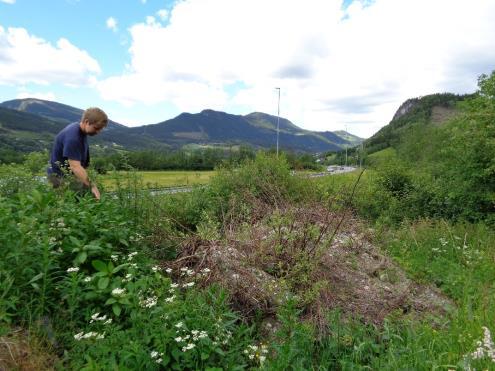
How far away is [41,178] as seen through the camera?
17.0ft

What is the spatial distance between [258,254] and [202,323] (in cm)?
168

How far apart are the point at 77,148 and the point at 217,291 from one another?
3032mm

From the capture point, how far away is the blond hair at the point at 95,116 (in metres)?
5.01

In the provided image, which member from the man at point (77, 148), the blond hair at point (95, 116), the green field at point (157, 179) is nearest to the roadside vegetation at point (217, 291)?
the green field at point (157, 179)

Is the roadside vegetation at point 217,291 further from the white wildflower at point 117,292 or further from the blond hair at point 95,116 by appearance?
the blond hair at point 95,116

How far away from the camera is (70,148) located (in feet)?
16.0

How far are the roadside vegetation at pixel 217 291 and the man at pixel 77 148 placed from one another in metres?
0.39

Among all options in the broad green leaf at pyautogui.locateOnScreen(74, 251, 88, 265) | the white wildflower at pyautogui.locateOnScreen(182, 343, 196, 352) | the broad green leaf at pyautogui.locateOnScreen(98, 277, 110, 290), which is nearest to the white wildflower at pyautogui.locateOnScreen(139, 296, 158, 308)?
the broad green leaf at pyautogui.locateOnScreen(98, 277, 110, 290)

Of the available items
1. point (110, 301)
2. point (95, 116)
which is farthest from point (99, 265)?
point (95, 116)

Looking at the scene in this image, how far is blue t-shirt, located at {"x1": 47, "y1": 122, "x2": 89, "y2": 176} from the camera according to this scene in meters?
4.90

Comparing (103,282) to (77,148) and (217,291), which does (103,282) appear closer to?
(217,291)

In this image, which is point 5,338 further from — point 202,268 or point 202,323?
point 202,268

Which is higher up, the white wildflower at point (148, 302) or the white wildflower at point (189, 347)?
the white wildflower at point (148, 302)

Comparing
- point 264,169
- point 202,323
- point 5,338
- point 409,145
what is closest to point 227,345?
point 202,323
